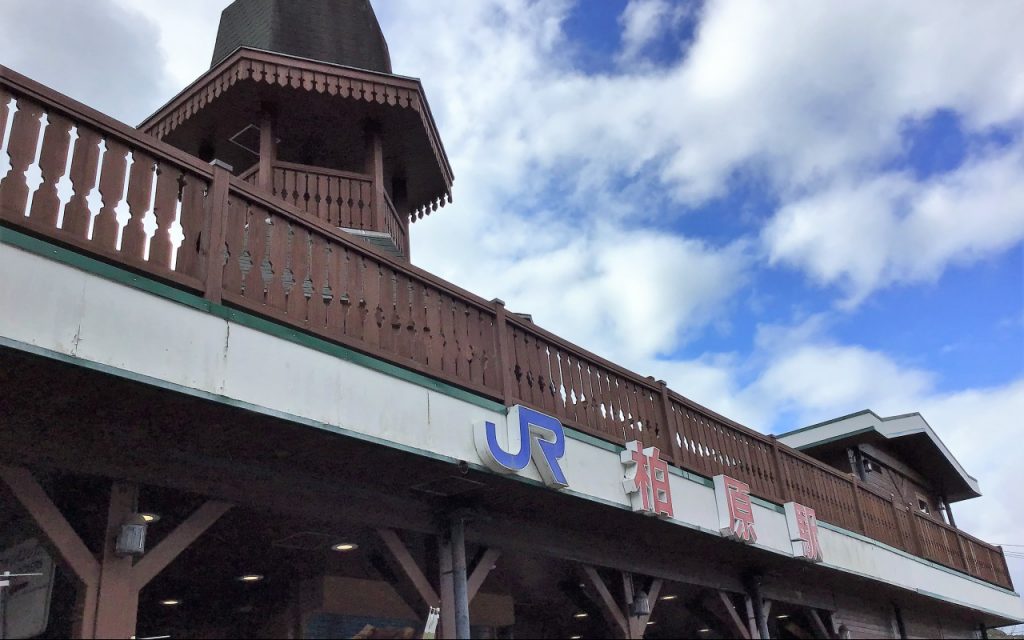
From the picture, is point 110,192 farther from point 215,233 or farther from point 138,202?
point 215,233

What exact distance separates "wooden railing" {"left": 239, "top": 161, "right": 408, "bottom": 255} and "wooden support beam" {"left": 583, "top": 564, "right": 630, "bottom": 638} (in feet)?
14.9

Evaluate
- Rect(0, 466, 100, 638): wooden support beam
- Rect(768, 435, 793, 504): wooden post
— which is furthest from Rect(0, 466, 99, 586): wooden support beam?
Rect(768, 435, 793, 504): wooden post

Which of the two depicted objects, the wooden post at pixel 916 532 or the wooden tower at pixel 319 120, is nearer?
the wooden tower at pixel 319 120

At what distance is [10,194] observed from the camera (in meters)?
4.46

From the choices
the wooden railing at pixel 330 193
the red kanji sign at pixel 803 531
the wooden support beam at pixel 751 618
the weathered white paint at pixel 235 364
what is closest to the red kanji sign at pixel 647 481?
the weathered white paint at pixel 235 364

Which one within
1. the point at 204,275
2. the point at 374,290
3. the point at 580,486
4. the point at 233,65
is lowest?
the point at 580,486

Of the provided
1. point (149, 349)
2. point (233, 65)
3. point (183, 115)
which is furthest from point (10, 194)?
point (183, 115)

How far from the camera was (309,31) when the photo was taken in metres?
12.2

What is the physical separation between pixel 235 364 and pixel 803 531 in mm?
8151

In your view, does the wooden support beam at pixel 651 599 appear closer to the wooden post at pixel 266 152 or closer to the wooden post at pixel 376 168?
the wooden post at pixel 376 168

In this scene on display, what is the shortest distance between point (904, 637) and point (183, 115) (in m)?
15.0

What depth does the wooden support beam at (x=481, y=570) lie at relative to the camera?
23.5ft

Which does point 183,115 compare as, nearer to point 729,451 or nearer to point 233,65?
point 233,65

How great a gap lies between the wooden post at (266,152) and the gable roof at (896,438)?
1406cm
